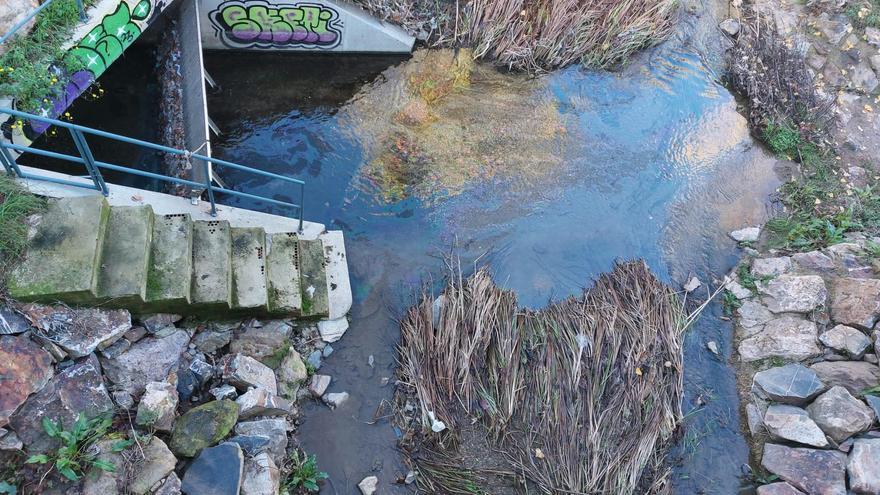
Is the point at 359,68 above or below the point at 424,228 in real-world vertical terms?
above

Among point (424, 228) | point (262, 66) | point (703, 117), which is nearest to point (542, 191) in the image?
point (424, 228)

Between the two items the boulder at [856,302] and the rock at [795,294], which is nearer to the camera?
the boulder at [856,302]

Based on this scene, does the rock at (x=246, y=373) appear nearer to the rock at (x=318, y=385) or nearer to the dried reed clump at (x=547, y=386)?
the rock at (x=318, y=385)

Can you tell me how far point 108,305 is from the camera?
593 cm

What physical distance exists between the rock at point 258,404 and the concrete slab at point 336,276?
1.51 m

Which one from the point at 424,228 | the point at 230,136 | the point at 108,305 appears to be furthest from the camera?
the point at 230,136

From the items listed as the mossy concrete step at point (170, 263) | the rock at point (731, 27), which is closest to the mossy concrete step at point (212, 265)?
the mossy concrete step at point (170, 263)

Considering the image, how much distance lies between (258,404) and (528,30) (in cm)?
936

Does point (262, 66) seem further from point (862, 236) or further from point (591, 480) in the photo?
point (862, 236)

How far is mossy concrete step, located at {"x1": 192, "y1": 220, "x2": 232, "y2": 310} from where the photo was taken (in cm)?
654

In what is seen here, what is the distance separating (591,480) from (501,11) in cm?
934

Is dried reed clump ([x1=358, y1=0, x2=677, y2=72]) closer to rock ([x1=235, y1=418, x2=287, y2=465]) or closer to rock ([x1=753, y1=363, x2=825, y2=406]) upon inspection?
rock ([x1=753, y1=363, x2=825, y2=406])

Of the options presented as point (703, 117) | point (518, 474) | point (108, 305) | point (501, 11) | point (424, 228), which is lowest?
point (518, 474)

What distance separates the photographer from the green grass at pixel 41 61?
6.69 m
